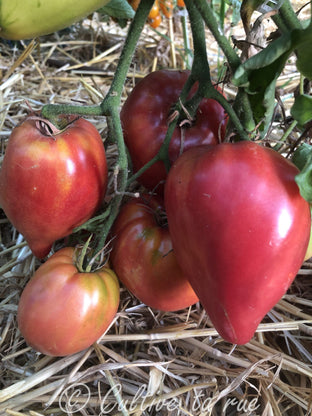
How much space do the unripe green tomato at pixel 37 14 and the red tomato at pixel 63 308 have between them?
12.5 inches

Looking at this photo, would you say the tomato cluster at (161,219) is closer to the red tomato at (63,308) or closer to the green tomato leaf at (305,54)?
the red tomato at (63,308)

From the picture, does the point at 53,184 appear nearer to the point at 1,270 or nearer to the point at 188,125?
the point at 188,125

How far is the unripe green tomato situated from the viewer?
0.45 metres

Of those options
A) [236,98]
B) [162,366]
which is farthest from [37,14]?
[162,366]

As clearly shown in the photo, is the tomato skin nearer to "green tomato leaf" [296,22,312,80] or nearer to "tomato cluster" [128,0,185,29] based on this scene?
"green tomato leaf" [296,22,312,80]

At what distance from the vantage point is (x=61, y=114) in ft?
2.00

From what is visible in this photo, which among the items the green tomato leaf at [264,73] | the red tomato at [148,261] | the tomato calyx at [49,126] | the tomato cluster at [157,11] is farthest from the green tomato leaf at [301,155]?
the tomato cluster at [157,11]

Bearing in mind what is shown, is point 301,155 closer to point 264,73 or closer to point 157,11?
point 264,73

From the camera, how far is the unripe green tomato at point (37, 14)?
0.45 metres

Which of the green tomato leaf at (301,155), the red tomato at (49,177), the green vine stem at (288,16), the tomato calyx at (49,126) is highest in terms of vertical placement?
the green vine stem at (288,16)

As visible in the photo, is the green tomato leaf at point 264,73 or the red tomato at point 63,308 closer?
the green tomato leaf at point 264,73

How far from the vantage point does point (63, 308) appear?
589mm

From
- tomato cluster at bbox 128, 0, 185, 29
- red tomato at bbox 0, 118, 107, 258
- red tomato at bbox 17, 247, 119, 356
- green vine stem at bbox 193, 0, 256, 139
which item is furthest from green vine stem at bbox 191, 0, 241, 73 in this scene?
tomato cluster at bbox 128, 0, 185, 29

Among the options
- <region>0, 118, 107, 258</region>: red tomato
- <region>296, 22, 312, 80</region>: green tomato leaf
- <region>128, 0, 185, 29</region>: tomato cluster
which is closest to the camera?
<region>296, 22, 312, 80</region>: green tomato leaf
